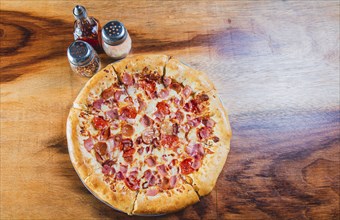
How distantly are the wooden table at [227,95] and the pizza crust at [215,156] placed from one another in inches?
6.1

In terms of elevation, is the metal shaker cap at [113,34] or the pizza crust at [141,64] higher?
the metal shaker cap at [113,34]

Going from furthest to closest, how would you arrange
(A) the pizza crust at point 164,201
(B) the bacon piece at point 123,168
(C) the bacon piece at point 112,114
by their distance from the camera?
(C) the bacon piece at point 112,114 → (B) the bacon piece at point 123,168 → (A) the pizza crust at point 164,201

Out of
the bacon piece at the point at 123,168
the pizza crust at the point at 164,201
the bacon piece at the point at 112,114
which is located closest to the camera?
the pizza crust at the point at 164,201

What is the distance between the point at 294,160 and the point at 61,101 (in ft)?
4.73

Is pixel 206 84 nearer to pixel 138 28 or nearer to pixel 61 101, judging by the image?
pixel 138 28

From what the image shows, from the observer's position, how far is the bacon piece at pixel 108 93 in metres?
1.96

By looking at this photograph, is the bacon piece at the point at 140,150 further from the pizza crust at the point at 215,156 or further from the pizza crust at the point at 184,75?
the pizza crust at the point at 184,75

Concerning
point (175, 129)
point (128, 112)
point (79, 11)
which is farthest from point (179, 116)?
point (79, 11)

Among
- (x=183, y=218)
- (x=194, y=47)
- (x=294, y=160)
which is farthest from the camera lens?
(x=194, y=47)

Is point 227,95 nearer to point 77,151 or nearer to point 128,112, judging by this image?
point 128,112

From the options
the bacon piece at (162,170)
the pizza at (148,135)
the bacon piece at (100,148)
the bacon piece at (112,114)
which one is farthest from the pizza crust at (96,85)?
the bacon piece at (162,170)

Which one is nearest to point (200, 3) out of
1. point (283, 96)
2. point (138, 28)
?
point (138, 28)

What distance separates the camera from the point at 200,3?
233 cm

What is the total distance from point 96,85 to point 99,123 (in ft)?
0.71
